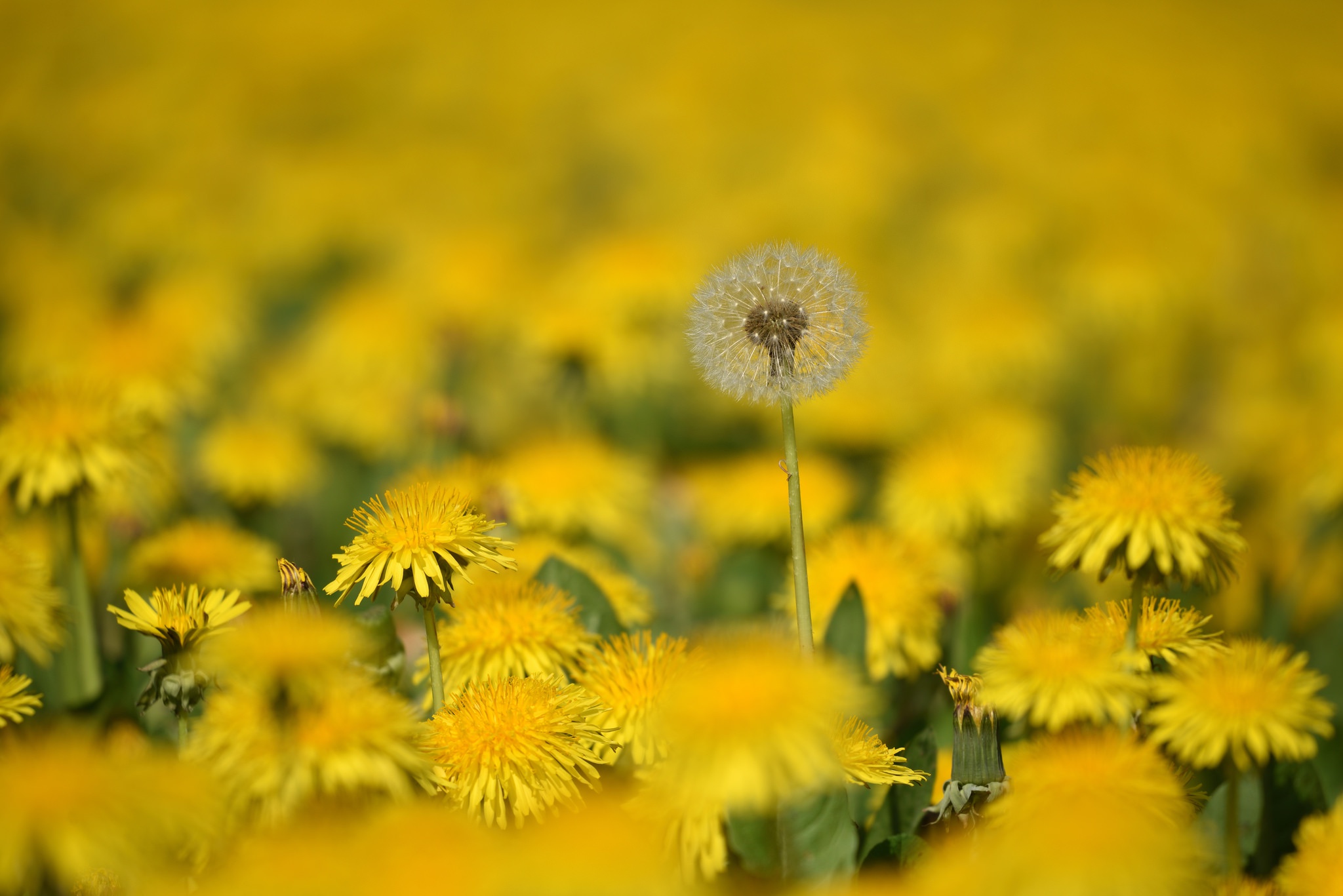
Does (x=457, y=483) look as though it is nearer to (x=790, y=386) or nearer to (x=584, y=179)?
(x=790, y=386)

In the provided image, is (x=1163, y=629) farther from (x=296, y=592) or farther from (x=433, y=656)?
(x=296, y=592)

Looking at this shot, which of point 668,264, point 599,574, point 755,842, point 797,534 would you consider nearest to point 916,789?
point 755,842

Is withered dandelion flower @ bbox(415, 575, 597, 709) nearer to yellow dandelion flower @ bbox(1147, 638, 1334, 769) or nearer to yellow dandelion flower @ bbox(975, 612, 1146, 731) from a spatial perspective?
yellow dandelion flower @ bbox(975, 612, 1146, 731)

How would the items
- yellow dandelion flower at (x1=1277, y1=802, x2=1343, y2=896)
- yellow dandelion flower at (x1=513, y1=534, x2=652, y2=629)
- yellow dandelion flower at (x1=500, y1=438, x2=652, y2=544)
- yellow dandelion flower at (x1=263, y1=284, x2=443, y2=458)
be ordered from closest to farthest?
yellow dandelion flower at (x1=1277, y1=802, x2=1343, y2=896), yellow dandelion flower at (x1=513, y1=534, x2=652, y2=629), yellow dandelion flower at (x1=500, y1=438, x2=652, y2=544), yellow dandelion flower at (x1=263, y1=284, x2=443, y2=458)

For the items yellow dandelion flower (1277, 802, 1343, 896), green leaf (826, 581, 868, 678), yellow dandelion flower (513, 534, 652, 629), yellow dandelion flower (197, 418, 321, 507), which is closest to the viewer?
yellow dandelion flower (1277, 802, 1343, 896)

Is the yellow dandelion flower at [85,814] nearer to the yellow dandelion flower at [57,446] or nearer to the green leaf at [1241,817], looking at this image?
the yellow dandelion flower at [57,446]

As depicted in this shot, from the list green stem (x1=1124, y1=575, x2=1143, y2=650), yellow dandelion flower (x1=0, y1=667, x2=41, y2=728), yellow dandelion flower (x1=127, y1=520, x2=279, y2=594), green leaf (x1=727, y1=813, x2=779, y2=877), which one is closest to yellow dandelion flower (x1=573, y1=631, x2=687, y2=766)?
green leaf (x1=727, y1=813, x2=779, y2=877)

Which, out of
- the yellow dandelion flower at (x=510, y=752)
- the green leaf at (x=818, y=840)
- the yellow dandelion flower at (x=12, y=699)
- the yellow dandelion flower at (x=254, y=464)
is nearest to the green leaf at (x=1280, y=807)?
the green leaf at (x=818, y=840)
